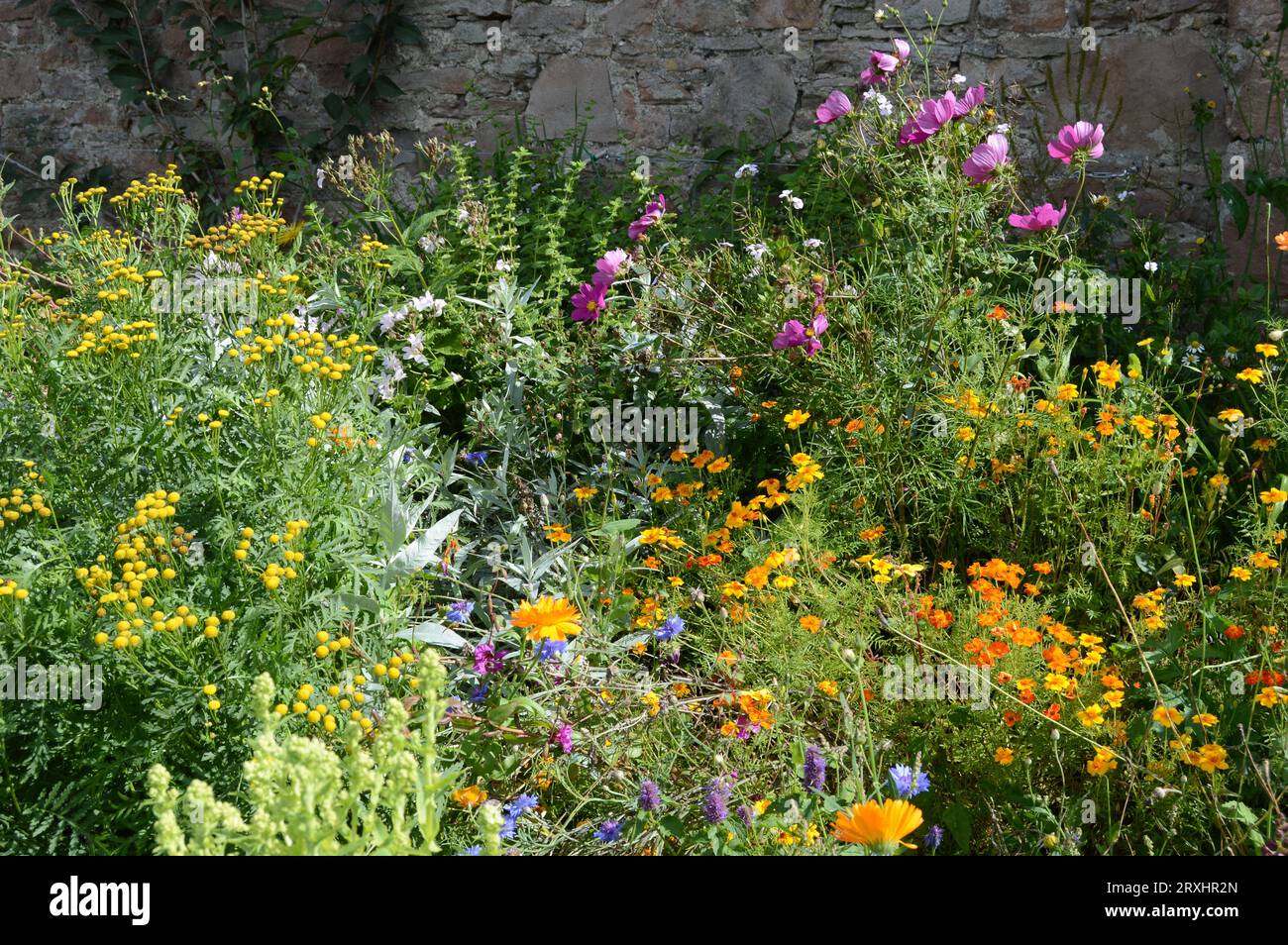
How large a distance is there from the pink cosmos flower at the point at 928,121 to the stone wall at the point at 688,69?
0.97 meters

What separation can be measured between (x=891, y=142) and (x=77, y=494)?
2378 millimetres

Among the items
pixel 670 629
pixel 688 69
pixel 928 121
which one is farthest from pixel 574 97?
pixel 670 629

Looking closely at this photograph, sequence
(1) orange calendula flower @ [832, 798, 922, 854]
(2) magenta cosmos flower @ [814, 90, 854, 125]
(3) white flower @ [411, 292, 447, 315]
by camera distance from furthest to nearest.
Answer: (3) white flower @ [411, 292, 447, 315]
(2) magenta cosmos flower @ [814, 90, 854, 125]
(1) orange calendula flower @ [832, 798, 922, 854]

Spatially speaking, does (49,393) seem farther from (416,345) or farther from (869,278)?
(869,278)

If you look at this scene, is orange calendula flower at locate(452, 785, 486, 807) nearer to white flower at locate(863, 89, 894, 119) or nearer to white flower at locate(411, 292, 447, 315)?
white flower at locate(411, 292, 447, 315)

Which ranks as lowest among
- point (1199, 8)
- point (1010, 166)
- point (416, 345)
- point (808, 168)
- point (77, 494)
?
point (77, 494)

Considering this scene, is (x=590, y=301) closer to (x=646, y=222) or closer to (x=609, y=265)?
(x=609, y=265)

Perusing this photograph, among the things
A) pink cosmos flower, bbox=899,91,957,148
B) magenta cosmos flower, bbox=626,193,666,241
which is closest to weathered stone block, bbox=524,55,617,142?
magenta cosmos flower, bbox=626,193,666,241

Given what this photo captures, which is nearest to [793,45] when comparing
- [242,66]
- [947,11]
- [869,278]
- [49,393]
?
[947,11]

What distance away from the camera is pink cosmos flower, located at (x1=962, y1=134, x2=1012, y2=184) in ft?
9.61

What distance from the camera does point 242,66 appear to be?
569cm

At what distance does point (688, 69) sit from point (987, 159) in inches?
98.6

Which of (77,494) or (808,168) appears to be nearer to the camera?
(77,494)

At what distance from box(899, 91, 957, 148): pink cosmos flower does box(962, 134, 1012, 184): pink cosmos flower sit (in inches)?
8.1
